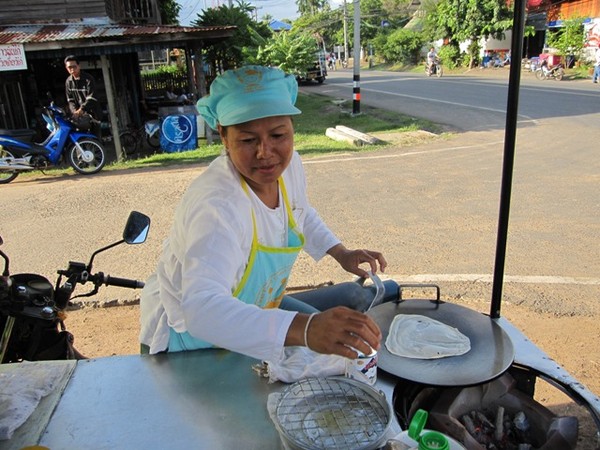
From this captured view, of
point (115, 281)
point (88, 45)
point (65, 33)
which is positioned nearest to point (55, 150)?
point (88, 45)

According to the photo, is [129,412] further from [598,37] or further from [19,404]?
[598,37]

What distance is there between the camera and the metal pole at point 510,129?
1813mm

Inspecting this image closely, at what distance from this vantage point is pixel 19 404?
56.7 inches

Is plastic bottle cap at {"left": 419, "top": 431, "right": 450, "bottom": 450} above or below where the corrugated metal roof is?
below

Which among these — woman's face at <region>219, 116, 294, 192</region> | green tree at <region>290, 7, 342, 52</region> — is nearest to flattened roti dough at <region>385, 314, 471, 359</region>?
woman's face at <region>219, 116, 294, 192</region>

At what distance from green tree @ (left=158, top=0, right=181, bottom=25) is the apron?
20900 mm

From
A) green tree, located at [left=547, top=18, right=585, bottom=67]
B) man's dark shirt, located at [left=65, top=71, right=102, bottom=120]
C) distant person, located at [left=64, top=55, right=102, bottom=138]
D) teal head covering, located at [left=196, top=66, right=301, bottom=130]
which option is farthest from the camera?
green tree, located at [left=547, top=18, right=585, bottom=67]

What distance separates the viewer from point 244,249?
4.91ft

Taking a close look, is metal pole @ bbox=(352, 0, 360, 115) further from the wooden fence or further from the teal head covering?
the teal head covering

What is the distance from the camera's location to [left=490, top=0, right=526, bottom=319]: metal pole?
1.81 m

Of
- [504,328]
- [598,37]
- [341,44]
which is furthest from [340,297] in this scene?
[341,44]

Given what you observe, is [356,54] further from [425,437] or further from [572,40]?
[572,40]

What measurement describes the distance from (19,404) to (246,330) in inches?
28.8

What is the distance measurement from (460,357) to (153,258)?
3.67 m
